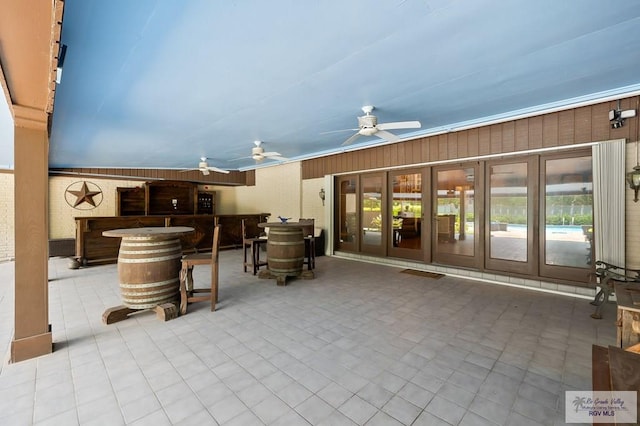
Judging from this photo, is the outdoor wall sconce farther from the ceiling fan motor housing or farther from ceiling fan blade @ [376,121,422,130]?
the ceiling fan motor housing

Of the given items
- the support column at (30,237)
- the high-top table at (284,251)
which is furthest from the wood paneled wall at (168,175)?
the support column at (30,237)

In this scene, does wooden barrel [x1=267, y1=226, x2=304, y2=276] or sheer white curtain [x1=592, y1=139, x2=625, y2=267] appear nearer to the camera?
sheer white curtain [x1=592, y1=139, x2=625, y2=267]

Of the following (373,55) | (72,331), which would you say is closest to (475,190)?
(373,55)

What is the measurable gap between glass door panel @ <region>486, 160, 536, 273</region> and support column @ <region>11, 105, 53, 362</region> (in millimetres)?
6037

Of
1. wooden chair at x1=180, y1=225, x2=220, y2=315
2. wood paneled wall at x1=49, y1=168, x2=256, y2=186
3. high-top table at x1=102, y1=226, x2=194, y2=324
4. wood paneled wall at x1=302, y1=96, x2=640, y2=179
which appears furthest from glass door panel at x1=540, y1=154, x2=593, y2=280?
wood paneled wall at x1=49, y1=168, x2=256, y2=186

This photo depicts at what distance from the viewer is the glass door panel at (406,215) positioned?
6.02 meters

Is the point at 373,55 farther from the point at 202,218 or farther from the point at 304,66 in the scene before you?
the point at 202,218

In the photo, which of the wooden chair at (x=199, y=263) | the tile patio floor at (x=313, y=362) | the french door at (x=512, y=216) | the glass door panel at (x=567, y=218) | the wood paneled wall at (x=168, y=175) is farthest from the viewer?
the wood paneled wall at (x=168, y=175)

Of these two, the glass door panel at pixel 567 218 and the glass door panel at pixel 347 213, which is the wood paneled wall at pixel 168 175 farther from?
the glass door panel at pixel 567 218

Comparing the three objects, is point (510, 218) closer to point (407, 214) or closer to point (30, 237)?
point (407, 214)

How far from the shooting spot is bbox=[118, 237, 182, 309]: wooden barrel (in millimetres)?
3111

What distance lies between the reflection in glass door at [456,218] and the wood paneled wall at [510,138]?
1.30 ft

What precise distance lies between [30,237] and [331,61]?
317cm

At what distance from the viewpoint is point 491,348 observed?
262cm
